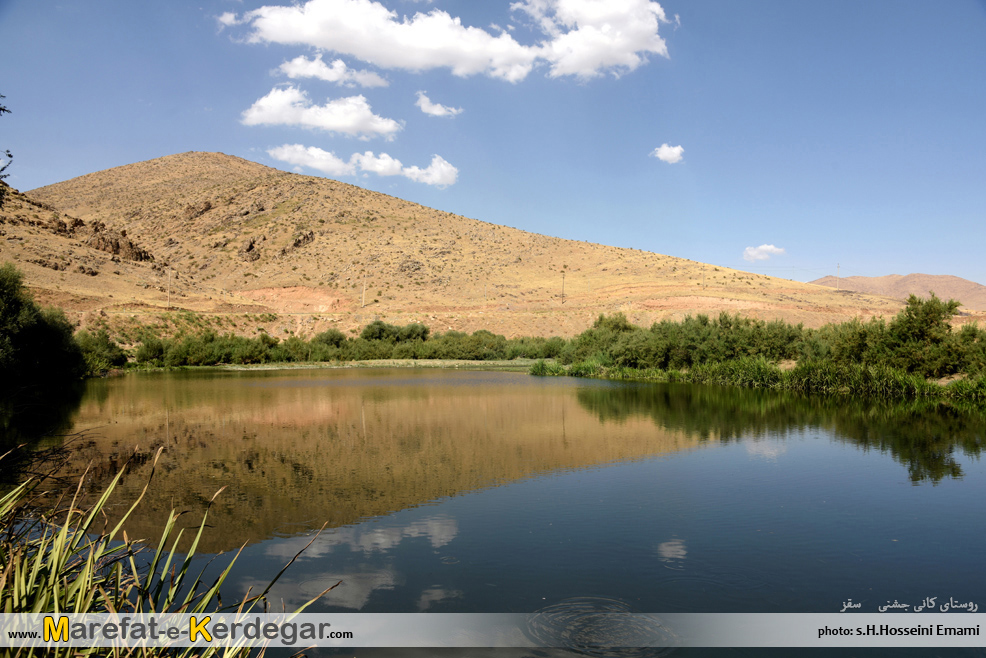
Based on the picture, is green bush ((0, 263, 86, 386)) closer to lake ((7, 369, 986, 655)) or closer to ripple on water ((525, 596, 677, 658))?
lake ((7, 369, 986, 655))

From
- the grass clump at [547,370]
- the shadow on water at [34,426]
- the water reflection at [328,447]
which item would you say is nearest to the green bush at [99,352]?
the water reflection at [328,447]

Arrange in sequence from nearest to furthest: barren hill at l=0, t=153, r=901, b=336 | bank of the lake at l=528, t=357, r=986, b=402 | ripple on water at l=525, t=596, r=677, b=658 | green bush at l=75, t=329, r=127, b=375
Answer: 1. ripple on water at l=525, t=596, r=677, b=658
2. bank of the lake at l=528, t=357, r=986, b=402
3. green bush at l=75, t=329, r=127, b=375
4. barren hill at l=0, t=153, r=901, b=336

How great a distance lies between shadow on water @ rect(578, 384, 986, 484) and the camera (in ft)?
39.9

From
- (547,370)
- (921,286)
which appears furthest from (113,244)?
(921,286)

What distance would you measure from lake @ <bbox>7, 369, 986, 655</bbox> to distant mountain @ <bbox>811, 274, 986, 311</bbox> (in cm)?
12607

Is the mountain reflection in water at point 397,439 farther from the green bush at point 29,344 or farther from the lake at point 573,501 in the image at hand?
the green bush at point 29,344

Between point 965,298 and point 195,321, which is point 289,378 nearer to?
point 195,321

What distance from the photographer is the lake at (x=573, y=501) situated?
5.81m

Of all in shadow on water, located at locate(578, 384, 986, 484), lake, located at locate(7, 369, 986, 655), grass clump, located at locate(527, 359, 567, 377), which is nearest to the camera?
lake, located at locate(7, 369, 986, 655)

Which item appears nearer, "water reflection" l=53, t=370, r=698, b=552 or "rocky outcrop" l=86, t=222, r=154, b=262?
"water reflection" l=53, t=370, r=698, b=552

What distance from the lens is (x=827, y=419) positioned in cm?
1647

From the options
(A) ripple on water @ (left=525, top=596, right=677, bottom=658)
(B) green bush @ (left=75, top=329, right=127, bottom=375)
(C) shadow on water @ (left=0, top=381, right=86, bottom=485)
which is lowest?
(A) ripple on water @ (left=525, top=596, right=677, bottom=658)

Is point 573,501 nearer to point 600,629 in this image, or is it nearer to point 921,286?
point 600,629

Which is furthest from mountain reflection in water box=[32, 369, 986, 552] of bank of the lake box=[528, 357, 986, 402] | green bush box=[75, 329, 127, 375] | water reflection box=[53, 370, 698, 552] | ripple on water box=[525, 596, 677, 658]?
green bush box=[75, 329, 127, 375]
